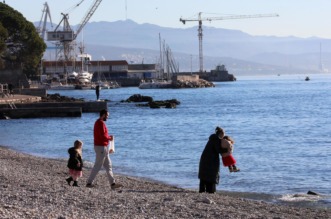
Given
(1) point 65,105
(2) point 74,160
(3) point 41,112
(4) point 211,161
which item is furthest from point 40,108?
(4) point 211,161

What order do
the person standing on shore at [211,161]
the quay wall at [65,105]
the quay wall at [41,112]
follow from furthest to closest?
1. the quay wall at [65,105]
2. the quay wall at [41,112]
3. the person standing on shore at [211,161]

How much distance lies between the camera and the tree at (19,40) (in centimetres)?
8712

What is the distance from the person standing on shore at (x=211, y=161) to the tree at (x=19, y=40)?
2837 inches

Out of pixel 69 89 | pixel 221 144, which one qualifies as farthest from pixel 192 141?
pixel 69 89

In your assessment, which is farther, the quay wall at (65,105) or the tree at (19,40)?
the tree at (19,40)

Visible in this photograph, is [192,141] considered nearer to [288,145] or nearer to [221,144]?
[288,145]

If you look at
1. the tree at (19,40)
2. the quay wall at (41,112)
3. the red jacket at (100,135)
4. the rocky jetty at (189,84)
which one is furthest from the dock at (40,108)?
the rocky jetty at (189,84)

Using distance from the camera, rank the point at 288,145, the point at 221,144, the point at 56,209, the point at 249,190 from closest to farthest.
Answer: the point at 56,209 < the point at 221,144 < the point at 249,190 < the point at 288,145

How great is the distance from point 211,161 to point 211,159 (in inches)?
2.0

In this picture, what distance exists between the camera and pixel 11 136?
3778cm

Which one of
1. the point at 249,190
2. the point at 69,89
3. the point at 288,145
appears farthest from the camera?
the point at 69,89

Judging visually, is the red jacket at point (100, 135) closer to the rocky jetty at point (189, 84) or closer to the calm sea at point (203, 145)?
the calm sea at point (203, 145)

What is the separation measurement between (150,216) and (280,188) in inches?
347

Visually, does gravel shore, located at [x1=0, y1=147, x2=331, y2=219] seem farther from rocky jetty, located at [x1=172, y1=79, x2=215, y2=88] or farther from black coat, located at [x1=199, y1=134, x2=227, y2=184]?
rocky jetty, located at [x1=172, y1=79, x2=215, y2=88]
